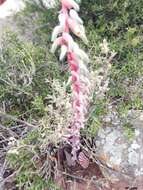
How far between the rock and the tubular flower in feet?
0.70

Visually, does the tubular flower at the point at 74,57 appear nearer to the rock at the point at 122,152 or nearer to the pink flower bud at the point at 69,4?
the pink flower bud at the point at 69,4

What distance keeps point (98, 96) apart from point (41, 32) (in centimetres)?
99

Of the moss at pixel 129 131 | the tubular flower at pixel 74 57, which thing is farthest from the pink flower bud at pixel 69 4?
the moss at pixel 129 131

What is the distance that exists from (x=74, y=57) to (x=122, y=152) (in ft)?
3.18

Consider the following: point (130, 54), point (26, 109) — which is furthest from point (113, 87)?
point (26, 109)

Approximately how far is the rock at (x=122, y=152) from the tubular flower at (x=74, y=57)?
A: 0.70 ft

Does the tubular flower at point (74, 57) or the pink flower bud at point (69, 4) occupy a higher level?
the pink flower bud at point (69, 4)

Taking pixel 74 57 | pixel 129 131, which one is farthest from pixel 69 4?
pixel 129 131

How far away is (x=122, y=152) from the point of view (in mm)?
2953

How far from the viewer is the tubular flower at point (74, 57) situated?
2062 mm

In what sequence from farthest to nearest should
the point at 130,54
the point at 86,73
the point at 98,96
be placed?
Result: the point at 130,54 < the point at 98,96 < the point at 86,73

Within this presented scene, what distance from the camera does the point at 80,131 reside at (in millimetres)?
2916

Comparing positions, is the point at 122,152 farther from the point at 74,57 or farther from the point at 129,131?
the point at 74,57

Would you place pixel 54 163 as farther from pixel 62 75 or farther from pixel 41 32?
pixel 41 32
